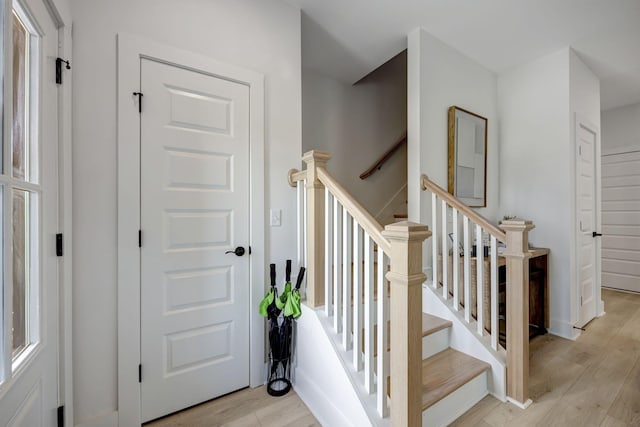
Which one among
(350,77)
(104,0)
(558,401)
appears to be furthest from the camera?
(350,77)

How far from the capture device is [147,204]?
1.65 meters

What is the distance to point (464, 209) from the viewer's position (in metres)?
2.09

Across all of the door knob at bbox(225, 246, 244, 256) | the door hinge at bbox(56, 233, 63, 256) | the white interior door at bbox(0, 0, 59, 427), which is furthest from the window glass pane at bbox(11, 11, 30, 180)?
the door knob at bbox(225, 246, 244, 256)

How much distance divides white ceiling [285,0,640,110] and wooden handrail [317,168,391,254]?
4.81 ft

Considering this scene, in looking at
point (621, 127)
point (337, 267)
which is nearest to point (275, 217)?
point (337, 267)

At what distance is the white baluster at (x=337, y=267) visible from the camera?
166cm

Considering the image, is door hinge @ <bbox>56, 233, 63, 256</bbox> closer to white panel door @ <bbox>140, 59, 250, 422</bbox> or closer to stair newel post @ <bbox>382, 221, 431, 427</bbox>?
white panel door @ <bbox>140, 59, 250, 422</bbox>

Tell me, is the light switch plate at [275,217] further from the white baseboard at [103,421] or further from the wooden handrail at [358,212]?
the white baseboard at [103,421]

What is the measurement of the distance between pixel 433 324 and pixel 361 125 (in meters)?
2.48

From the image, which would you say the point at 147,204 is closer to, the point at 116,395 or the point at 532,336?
the point at 116,395

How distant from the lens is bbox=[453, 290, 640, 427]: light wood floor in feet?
5.49

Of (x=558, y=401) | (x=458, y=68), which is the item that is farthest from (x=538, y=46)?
(x=558, y=401)

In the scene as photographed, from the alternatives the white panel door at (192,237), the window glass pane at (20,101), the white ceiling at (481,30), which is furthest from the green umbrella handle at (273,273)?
the white ceiling at (481,30)

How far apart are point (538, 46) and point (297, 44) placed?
7.65ft
